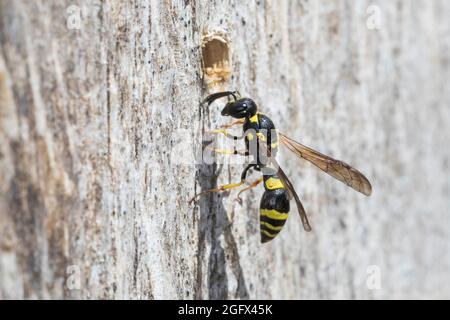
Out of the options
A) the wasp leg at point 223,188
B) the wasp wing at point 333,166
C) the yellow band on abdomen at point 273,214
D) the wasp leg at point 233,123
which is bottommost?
the yellow band on abdomen at point 273,214

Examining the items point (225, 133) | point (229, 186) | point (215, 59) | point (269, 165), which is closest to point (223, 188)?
point (229, 186)

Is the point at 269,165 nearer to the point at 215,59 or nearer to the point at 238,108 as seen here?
the point at 238,108

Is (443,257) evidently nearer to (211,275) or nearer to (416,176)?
(416,176)

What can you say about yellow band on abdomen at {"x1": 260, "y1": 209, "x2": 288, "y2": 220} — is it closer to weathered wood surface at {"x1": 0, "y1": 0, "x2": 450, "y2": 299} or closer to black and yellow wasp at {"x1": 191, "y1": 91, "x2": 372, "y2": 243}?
black and yellow wasp at {"x1": 191, "y1": 91, "x2": 372, "y2": 243}

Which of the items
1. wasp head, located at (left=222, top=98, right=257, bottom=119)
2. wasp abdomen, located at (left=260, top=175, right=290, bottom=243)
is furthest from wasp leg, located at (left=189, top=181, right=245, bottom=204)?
wasp head, located at (left=222, top=98, right=257, bottom=119)

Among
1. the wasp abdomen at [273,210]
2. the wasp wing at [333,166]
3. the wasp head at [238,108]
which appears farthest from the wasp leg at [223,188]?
the wasp wing at [333,166]

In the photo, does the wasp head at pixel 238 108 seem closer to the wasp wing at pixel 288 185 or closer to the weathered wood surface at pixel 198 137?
the weathered wood surface at pixel 198 137
